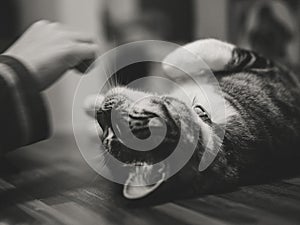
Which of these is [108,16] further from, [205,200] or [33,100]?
[205,200]

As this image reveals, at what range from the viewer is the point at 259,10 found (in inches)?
36.9

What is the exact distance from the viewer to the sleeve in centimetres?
46

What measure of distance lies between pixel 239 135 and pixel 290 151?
0.24 feet

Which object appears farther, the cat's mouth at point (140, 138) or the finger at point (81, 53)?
the finger at point (81, 53)

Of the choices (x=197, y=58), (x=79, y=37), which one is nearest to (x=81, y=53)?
(x=79, y=37)

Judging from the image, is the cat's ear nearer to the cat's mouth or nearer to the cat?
the cat

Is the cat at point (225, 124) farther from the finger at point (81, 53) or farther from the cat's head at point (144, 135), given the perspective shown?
the finger at point (81, 53)

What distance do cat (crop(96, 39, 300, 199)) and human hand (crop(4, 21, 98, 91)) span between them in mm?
123

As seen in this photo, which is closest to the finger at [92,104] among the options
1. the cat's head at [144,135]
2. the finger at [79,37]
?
the cat's head at [144,135]

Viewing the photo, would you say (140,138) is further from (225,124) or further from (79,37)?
(79,37)

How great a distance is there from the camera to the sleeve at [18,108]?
0.46 m

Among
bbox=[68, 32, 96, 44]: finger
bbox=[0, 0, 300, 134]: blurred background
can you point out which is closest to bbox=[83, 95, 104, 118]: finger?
bbox=[68, 32, 96, 44]: finger

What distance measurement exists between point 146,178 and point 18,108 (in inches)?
6.0

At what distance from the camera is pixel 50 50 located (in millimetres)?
522
